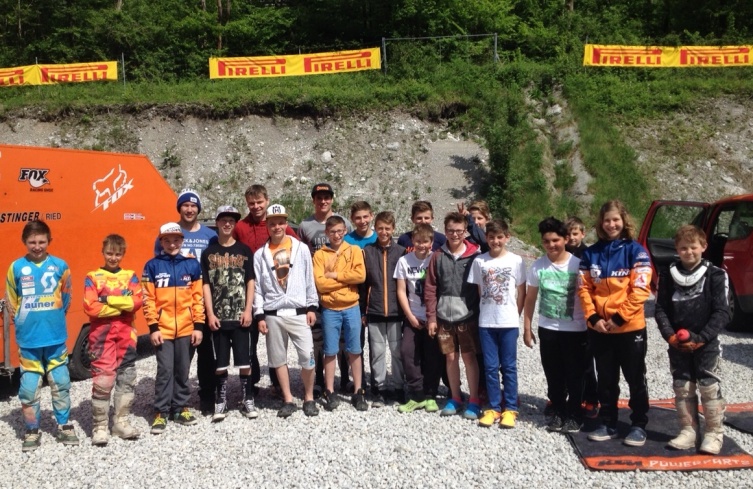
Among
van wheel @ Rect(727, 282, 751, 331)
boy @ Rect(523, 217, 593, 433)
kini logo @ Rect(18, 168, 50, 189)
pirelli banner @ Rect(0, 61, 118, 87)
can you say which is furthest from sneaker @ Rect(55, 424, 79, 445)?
pirelli banner @ Rect(0, 61, 118, 87)

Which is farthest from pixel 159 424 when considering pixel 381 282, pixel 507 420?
pixel 507 420

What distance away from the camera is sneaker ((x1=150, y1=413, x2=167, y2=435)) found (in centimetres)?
505

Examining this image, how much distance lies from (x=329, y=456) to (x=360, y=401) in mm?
1097

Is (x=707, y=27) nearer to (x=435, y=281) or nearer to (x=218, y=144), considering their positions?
(x=218, y=144)

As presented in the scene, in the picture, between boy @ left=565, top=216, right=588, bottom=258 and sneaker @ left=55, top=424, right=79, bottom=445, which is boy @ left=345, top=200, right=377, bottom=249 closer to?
boy @ left=565, top=216, right=588, bottom=258

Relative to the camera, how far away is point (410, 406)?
543cm

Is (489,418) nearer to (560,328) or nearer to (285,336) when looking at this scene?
(560,328)

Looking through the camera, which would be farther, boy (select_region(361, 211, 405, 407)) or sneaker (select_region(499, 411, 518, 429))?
boy (select_region(361, 211, 405, 407))

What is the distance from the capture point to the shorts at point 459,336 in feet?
17.3

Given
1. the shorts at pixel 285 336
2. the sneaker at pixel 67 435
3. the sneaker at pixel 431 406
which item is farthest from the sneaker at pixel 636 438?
the sneaker at pixel 67 435

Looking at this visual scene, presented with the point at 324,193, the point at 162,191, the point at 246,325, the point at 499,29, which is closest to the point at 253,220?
the point at 324,193

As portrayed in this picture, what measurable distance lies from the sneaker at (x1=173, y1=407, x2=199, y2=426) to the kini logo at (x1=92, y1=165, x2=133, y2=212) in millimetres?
2856

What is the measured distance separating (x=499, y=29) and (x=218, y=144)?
14.0 meters

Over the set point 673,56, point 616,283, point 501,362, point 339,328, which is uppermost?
point 673,56
